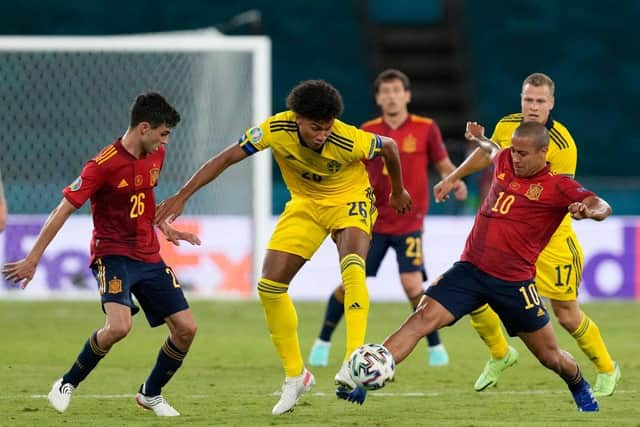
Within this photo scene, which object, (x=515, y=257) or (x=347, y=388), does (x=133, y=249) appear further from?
(x=515, y=257)

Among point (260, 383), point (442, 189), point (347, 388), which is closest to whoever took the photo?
point (347, 388)

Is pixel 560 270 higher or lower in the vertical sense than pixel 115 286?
lower

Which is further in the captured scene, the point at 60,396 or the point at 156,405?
the point at 156,405

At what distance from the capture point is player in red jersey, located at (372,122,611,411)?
709cm

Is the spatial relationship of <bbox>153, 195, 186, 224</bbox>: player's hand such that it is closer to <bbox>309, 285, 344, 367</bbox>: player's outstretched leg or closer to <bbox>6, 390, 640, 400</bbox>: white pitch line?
<bbox>6, 390, 640, 400</bbox>: white pitch line

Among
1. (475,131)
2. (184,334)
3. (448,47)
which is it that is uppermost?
(475,131)

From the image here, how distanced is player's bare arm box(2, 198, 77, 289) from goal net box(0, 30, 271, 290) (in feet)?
29.6

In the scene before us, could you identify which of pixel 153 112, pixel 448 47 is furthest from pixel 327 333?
pixel 448 47

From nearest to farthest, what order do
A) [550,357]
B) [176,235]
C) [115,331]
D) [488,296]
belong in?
1. [488,296]
2. [550,357]
3. [115,331]
4. [176,235]

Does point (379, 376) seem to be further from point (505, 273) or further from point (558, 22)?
point (558, 22)

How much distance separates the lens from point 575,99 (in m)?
26.0

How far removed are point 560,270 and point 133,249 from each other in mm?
2720

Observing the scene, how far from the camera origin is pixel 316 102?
7.22 meters

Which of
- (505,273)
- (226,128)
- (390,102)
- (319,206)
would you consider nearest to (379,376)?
(505,273)
